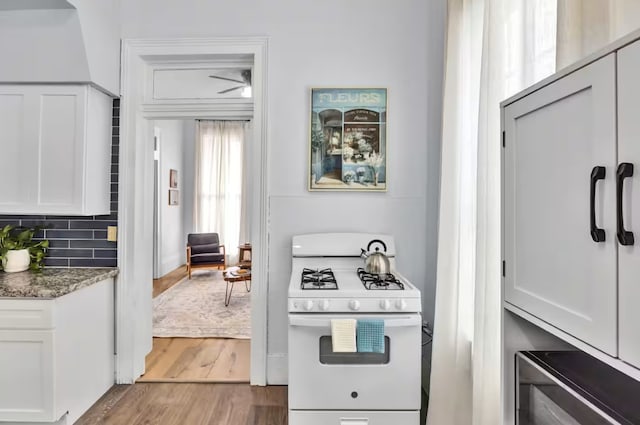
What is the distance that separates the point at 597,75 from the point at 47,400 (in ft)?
9.13

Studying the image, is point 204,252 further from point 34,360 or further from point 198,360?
point 34,360

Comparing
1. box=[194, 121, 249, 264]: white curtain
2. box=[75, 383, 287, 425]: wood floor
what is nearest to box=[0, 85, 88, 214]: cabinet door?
box=[75, 383, 287, 425]: wood floor

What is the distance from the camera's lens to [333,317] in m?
1.89

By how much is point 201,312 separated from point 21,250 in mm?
2149

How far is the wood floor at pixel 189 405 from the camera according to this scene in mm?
2238

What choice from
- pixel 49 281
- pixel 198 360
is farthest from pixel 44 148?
pixel 198 360

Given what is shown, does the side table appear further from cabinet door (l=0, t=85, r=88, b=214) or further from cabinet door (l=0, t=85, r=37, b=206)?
cabinet door (l=0, t=85, r=37, b=206)

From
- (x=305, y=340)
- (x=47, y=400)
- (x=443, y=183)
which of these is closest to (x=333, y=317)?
(x=305, y=340)

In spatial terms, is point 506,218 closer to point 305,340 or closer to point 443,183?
point 443,183

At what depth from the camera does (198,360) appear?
3027mm

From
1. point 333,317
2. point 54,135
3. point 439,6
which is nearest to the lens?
point 333,317

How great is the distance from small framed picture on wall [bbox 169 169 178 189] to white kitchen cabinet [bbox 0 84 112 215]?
4030 mm

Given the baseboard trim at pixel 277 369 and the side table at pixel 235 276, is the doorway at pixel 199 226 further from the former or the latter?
the baseboard trim at pixel 277 369

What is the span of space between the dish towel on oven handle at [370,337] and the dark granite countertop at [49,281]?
1.68m
